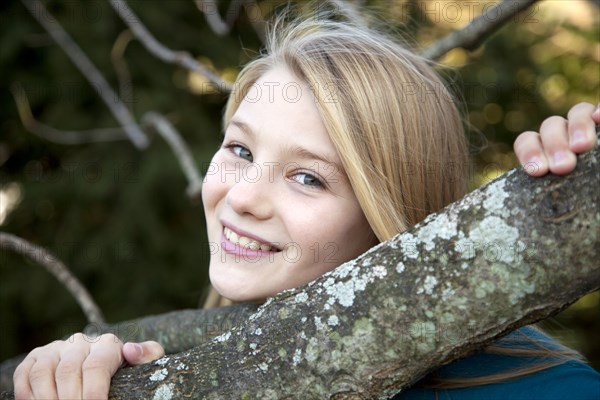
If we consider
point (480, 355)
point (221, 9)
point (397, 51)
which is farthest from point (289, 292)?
point (221, 9)

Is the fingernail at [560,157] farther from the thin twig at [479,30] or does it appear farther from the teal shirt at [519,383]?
the thin twig at [479,30]

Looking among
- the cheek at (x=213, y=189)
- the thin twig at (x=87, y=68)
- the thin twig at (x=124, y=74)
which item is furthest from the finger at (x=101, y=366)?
the thin twig at (x=124, y=74)

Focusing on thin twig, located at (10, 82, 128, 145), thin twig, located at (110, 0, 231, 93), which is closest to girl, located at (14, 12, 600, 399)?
thin twig, located at (110, 0, 231, 93)

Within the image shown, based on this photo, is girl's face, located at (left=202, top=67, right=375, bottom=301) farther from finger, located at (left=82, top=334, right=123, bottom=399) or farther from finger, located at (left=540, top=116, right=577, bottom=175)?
finger, located at (left=540, top=116, right=577, bottom=175)

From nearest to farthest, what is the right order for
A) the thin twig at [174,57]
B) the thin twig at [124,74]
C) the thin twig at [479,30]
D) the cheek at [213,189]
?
the cheek at [213,189]
the thin twig at [479,30]
the thin twig at [174,57]
the thin twig at [124,74]

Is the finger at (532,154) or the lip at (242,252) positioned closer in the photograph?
the finger at (532,154)

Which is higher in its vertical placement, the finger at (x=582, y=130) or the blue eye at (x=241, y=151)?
the blue eye at (x=241, y=151)

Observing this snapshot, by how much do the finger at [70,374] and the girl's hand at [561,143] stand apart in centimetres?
79

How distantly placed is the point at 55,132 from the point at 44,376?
8.49 feet

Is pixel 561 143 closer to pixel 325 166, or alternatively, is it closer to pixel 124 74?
pixel 325 166

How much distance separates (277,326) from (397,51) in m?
0.91

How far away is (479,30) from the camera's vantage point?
1.87m

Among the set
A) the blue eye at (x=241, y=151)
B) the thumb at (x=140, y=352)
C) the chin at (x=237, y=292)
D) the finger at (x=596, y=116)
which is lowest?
the thumb at (x=140, y=352)

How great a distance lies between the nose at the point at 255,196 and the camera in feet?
4.73
